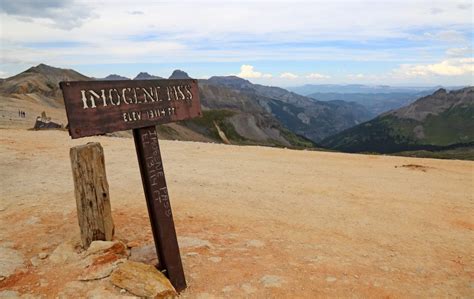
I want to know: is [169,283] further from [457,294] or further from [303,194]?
[303,194]

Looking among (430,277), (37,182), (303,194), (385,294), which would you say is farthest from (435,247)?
(37,182)

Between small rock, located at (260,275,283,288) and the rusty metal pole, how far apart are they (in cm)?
145

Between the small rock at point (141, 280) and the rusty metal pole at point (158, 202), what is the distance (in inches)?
9.8

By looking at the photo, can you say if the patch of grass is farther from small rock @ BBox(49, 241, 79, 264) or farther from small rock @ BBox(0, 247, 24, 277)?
small rock @ BBox(49, 241, 79, 264)

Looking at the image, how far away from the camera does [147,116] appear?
6613mm

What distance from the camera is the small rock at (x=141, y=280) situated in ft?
20.8

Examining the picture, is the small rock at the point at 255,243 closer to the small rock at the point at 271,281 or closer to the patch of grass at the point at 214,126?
the small rock at the point at 271,281

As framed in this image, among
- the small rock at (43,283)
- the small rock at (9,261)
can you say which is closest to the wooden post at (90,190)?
the small rock at (43,283)

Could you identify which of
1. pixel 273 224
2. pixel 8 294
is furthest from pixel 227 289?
pixel 273 224

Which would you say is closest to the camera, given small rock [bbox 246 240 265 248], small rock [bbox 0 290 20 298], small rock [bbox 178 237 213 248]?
small rock [bbox 0 290 20 298]

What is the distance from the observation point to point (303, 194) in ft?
47.2

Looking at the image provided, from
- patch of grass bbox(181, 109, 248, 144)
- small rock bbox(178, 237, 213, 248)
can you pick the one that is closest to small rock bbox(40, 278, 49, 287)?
small rock bbox(178, 237, 213, 248)

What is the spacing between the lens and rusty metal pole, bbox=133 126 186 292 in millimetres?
6581

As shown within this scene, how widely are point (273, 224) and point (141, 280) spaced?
5034 mm
